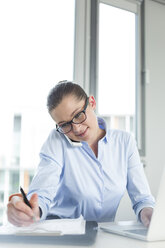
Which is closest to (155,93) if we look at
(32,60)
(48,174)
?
(32,60)

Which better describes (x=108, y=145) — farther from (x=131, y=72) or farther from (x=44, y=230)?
(x=131, y=72)

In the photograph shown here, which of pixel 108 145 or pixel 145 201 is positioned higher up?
pixel 108 145

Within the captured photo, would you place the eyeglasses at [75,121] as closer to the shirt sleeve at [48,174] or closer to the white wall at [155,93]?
the shirt sleeve at [48,174]

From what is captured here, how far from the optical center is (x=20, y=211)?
99 cm

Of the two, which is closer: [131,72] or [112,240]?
[112,240]

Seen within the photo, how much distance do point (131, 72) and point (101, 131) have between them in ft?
5.27

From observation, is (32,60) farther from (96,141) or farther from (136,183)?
(136,183)

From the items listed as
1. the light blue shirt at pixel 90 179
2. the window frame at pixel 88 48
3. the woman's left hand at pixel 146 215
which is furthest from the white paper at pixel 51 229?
the window frame at pixel 88 48

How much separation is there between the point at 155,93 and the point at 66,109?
194cm

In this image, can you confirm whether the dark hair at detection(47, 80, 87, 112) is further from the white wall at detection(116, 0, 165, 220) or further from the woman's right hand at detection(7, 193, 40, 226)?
the white wall at detection(116, 0, 165, 220)

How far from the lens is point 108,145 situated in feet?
5.14

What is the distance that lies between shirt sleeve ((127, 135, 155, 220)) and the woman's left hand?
136 millimetres

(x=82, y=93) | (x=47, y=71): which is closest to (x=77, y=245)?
(x=82, y=93)

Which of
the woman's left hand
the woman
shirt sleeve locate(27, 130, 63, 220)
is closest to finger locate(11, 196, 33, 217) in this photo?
shirt sleeve locate(27, 130, 63, 220)
